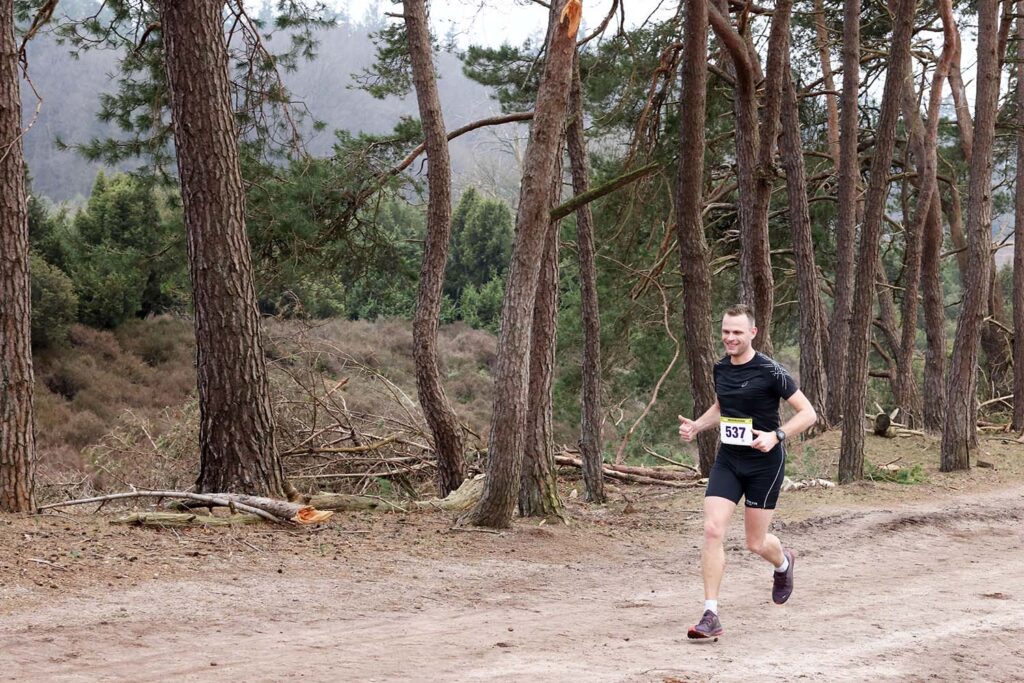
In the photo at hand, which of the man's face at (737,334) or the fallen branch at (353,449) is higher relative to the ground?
the man's face at (737,334)

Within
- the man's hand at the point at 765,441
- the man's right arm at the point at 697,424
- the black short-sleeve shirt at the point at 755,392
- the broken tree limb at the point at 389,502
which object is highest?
the black short-sleeve shirt at the point at 755,392

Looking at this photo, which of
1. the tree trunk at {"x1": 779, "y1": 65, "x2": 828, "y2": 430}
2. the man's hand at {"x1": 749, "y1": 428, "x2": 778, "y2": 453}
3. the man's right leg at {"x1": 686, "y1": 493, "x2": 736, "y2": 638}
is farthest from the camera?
the tree trunk at {"x1": 779, "y1": 65, "x2": 828, "y2": 430}

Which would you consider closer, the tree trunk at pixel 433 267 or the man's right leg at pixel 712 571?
the man's right leg at pixel 712 571

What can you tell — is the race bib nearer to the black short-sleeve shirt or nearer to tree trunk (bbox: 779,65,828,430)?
the black short-sleeve shirt

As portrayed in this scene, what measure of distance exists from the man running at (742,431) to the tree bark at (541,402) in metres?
4.25

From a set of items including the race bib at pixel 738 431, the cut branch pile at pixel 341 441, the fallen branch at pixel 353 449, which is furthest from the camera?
the cut branch pile at pixel 341 441

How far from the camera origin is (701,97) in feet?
40.4

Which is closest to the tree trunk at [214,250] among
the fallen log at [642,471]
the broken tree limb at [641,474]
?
the broken tree limb at [641,474]

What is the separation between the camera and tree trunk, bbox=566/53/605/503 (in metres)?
12.0

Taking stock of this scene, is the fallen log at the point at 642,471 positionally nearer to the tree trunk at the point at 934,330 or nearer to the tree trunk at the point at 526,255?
the tree trunk at the point at 934,330

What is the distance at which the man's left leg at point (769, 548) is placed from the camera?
6102 millimetres

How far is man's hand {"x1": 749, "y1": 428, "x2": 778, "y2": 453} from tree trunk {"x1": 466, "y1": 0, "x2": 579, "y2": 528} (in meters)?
3.52

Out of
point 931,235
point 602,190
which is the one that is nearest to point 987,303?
point 931,235

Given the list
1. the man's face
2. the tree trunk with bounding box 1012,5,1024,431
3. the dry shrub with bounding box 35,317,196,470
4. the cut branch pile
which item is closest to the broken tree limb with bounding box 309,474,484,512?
the cut branch pile
